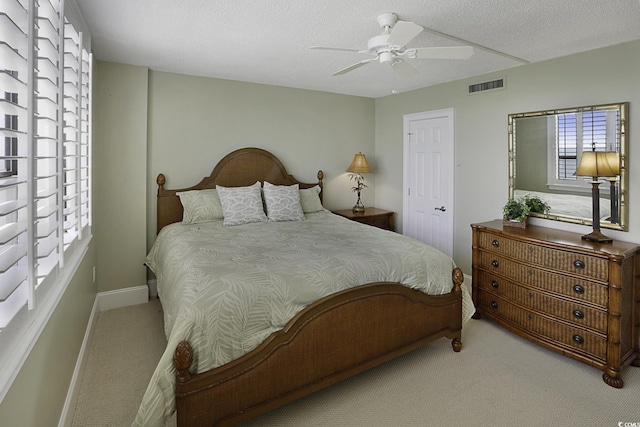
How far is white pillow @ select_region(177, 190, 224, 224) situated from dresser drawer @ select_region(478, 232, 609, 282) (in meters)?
2.60

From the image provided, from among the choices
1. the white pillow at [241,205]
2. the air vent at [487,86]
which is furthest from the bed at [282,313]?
the air vent at [487,86]

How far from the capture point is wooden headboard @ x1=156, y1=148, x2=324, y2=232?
12.6 feet

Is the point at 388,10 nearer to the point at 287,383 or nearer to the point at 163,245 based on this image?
the point at 287,383

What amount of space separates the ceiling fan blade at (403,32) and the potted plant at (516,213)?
6.56ft

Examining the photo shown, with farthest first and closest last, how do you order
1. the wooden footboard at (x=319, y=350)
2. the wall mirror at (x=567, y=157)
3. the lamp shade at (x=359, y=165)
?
the lamp shade at (x=359, y=165) → the wall mirror at (x=567, y=157) → the wooden footboard at (x=319, y=350)

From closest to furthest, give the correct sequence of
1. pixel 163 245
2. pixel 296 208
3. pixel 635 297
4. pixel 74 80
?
pixel 74 80 → pixel 635 297 → pixel 163 245 → pixel 296 208

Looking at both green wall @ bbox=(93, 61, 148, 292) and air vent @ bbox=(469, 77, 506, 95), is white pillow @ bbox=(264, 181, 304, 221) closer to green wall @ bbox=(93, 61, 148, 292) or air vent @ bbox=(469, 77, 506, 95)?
green wall @ bbox=(93, 61, 148, 292)

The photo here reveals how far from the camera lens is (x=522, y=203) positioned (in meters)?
3.43

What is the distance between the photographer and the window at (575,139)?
9.31 ft

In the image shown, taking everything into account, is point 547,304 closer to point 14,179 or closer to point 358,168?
point 358,168

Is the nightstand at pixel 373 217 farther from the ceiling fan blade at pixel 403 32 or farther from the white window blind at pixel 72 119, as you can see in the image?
the white window blind at pixel 72 119

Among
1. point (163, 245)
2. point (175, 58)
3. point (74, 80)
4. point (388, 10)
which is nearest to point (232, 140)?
point (175, 58)

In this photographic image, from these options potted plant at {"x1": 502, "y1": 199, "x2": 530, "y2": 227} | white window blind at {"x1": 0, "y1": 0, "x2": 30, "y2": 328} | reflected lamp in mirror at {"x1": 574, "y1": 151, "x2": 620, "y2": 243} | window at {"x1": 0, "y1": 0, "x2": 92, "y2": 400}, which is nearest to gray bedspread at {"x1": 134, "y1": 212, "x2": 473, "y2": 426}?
window at {"x1": 0, "y1": 0, "x2": 92, "y2": 400}

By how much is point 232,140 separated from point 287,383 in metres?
2.95
